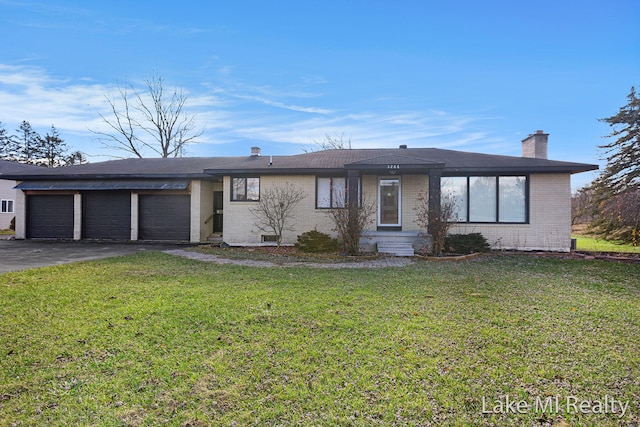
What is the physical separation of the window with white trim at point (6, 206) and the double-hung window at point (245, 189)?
68.9 feet

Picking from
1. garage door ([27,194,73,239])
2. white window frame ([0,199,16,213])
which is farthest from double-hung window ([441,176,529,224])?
white window frame ([0,199,16,213])

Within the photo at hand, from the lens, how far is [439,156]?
14.1 m

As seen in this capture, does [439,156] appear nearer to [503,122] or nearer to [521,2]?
[521,2]

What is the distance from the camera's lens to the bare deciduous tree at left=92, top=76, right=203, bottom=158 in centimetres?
2864

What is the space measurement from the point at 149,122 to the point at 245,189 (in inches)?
855

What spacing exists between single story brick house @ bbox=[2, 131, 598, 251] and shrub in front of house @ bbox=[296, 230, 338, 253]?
119 cm

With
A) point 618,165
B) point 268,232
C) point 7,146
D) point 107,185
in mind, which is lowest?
point 268,232

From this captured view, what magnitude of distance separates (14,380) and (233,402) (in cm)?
204

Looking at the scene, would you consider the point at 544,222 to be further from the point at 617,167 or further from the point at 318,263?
the point at 617,167

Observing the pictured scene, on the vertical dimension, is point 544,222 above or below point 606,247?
above

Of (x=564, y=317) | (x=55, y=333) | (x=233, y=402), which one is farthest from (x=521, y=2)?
(x=55, y=333)

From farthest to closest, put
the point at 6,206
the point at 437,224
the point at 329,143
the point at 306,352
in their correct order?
the point at 329,143 → the point at 6,206 → the point at 437,224 → the point at 306,352

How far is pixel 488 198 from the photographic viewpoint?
40.8 feet

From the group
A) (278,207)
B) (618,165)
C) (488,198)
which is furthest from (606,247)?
(278,207)
